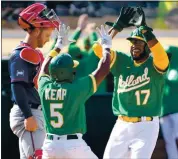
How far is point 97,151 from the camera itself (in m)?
6.97

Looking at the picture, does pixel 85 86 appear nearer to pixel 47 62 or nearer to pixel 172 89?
pixel 47 62

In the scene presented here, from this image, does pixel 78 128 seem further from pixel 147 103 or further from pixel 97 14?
pixel 97 14

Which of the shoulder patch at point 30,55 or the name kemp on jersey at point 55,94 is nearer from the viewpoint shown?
the name kemp on jersey at point 55,94

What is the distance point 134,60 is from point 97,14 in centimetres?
1210

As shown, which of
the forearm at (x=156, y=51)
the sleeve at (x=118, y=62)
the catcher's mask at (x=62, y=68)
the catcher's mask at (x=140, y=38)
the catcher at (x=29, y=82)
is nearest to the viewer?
the catcher's mask at (x=62, y=68)

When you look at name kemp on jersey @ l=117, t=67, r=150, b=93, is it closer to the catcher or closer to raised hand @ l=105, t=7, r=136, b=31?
raised hand @ l=105, t=7, r=136, b=31

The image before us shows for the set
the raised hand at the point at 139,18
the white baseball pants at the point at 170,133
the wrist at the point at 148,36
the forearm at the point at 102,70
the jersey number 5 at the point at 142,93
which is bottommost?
the white baseball pants at the point at 170,133

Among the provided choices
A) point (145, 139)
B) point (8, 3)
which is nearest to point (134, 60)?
point (145, 139)

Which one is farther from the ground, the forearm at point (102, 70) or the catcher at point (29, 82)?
the forearm at point (102, 70)

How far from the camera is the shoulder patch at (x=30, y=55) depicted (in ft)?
19.3

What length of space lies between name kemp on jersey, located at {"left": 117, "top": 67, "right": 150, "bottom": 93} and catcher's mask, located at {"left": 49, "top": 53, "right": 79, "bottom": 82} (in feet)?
3.09

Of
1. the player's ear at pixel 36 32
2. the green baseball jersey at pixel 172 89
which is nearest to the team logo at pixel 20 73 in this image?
the player's ear at pixel 36 32

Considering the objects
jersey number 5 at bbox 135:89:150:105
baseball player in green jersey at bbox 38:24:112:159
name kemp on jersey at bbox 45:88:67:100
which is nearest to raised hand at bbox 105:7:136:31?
jersey number 5 at bbox 135:89:150:105

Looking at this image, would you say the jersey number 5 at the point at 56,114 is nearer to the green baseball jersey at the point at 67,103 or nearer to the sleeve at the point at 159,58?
the green baseball jersey at the point at 67,103
